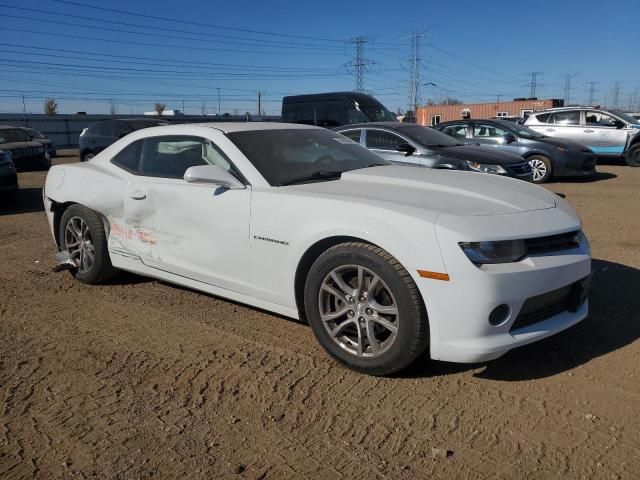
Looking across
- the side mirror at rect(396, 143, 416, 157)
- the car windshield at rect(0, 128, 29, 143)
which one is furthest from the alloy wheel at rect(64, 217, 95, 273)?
the car windshield at rect(0, 128, 29, 143)

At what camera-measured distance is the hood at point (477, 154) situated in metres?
9.20

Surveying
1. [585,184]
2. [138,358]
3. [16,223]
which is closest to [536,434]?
[138,358]

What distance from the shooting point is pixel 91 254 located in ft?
16.1

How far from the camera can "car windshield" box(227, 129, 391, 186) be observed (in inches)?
154

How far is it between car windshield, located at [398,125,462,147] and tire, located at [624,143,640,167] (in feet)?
26.3

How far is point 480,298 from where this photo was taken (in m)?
2.83

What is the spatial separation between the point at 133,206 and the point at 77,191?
33.5 inches

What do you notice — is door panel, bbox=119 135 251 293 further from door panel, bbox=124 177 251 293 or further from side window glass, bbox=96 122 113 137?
side window glass, bbox=96 122 113 137

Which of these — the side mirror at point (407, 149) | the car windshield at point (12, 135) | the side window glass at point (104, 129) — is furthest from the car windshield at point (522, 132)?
the car windshield at point (12, 135)

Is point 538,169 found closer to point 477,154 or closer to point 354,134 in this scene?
point 477,154

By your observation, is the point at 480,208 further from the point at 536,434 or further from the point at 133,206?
the point at 133,206

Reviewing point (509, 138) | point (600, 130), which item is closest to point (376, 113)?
point (509, 138)

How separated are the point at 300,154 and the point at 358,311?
1.53m

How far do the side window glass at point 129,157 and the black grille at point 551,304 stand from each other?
3.22 meters
